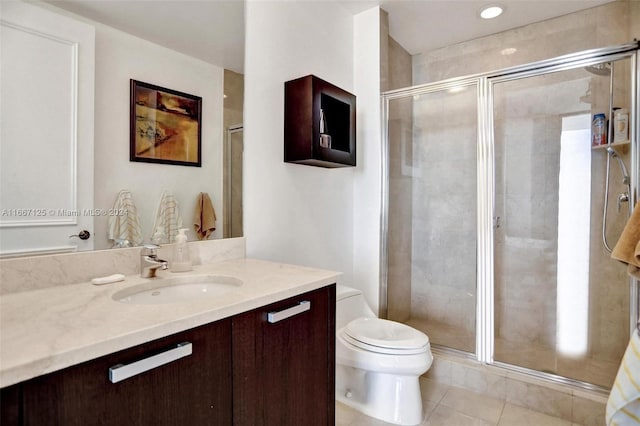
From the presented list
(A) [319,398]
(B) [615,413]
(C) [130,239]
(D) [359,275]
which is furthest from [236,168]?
(B) [615,413]

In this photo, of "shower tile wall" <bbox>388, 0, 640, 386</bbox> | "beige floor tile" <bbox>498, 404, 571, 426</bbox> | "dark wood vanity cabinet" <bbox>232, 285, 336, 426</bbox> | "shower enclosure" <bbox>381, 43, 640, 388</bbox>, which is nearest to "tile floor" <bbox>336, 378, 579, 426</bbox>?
"beige floor tile" <bbox>498, 404, 571, 426</bbox>

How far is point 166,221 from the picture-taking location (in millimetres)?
1314

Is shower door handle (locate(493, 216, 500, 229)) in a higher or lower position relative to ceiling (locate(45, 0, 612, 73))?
lower

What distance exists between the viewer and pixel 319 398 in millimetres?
1171

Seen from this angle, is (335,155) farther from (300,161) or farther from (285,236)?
(285,236)

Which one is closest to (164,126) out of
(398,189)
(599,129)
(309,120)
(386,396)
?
(309,120)

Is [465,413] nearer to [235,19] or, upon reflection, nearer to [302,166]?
[302,166]

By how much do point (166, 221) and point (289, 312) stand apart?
2.10 feet

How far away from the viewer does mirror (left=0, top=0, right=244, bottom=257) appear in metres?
0.96

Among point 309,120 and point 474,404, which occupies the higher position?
point 309,120

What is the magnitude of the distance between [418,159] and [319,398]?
6.90 feet

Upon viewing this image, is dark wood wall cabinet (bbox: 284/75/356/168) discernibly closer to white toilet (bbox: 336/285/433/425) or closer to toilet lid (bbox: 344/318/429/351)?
white toilet (bbox: 336/285/433/425)

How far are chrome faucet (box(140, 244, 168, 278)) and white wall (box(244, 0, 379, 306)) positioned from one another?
525 millimetres

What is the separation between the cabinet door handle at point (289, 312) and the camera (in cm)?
97
